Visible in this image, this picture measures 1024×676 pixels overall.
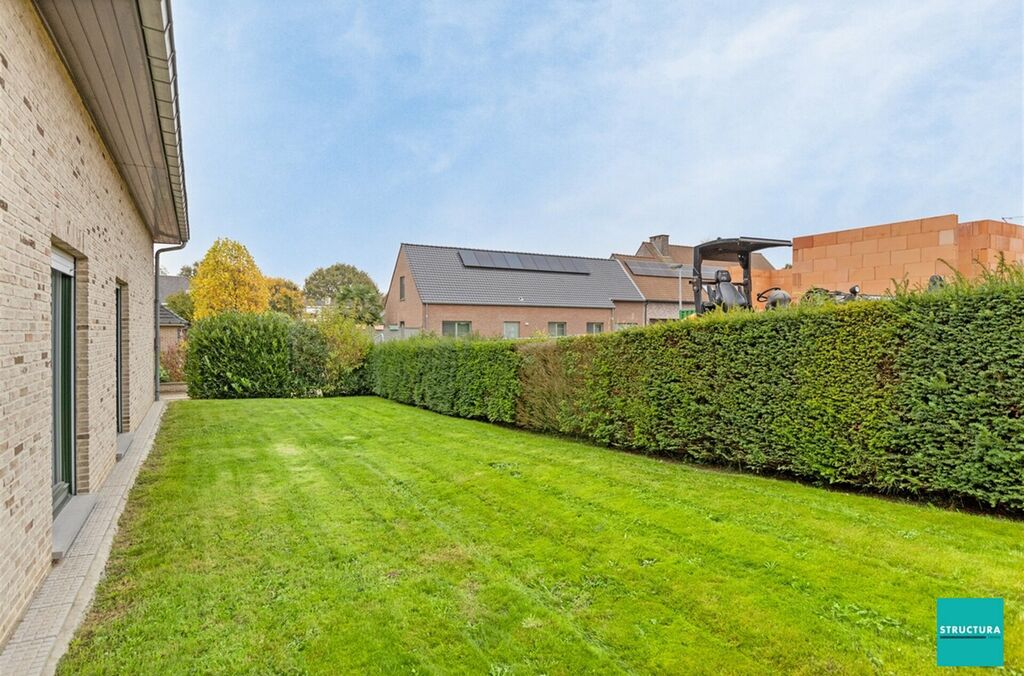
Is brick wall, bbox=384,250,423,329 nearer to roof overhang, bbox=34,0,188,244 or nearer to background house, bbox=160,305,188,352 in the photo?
background house, bbox=160,305,188,352

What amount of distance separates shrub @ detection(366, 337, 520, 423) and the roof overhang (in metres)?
5.34

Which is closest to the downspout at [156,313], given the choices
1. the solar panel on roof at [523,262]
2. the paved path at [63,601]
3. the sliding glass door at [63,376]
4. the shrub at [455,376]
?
the shrub at [455,376]

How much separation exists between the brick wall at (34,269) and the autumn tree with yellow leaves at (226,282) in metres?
25.4

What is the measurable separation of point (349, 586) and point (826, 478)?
4245 mm

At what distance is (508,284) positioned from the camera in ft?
89.7

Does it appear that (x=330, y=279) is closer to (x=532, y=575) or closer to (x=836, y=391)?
(x=836, y=391)

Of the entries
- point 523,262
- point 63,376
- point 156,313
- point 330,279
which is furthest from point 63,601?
point 330,279

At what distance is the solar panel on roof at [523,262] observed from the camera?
90.2 feet

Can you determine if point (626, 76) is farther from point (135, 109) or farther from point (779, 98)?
point (135, 109)

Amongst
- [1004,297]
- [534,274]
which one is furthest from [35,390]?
[534,274]

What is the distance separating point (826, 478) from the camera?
16.4 feet

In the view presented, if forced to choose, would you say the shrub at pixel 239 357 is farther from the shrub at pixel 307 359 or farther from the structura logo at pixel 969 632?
the structura logo at pixel 969 632

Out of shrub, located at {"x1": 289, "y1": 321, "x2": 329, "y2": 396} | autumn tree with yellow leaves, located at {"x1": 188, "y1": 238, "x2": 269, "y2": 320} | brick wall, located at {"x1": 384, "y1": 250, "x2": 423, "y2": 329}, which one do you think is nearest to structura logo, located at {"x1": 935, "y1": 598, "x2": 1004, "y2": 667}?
shrub, located at {"x1": 289, "y1": 321, "x2": 329, "y2": 396}

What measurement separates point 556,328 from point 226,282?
17203 millimetres
